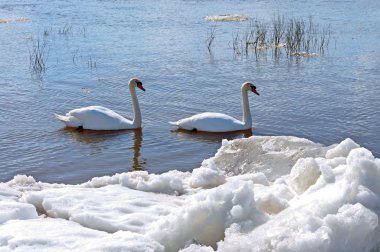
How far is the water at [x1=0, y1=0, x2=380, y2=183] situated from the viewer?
36.3 feet

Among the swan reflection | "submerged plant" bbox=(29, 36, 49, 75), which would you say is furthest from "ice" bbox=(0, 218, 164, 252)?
"submerged plant" bbox=(29, 36, 49, 75)

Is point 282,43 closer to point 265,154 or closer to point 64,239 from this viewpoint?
point 265,154

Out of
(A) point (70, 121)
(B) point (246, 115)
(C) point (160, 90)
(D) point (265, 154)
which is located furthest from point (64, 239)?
(C) point (160, 90)

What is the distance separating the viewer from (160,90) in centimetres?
1555

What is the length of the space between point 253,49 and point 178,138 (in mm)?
10083

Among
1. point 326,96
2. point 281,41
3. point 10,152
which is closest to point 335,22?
point 281,41

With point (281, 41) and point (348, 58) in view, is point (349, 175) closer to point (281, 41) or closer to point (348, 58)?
point (348, 58)

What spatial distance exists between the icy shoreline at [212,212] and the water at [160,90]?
108 inches

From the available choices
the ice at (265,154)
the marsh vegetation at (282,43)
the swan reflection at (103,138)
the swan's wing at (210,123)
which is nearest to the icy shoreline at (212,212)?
the ice at (265,154)

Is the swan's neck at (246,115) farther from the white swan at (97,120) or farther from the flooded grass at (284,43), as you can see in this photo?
the flooded grass at (284,43)

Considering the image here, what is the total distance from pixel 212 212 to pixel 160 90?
9760mm

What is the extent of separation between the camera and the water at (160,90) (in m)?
11.1

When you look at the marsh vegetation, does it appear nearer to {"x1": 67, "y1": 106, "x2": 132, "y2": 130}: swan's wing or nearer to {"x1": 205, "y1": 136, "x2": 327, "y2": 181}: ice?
{"x1": 67, "y1": 106, "x2": 132, "y2": 130}: swan's wing

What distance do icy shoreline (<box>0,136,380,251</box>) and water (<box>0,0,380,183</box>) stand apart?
9.02ft
